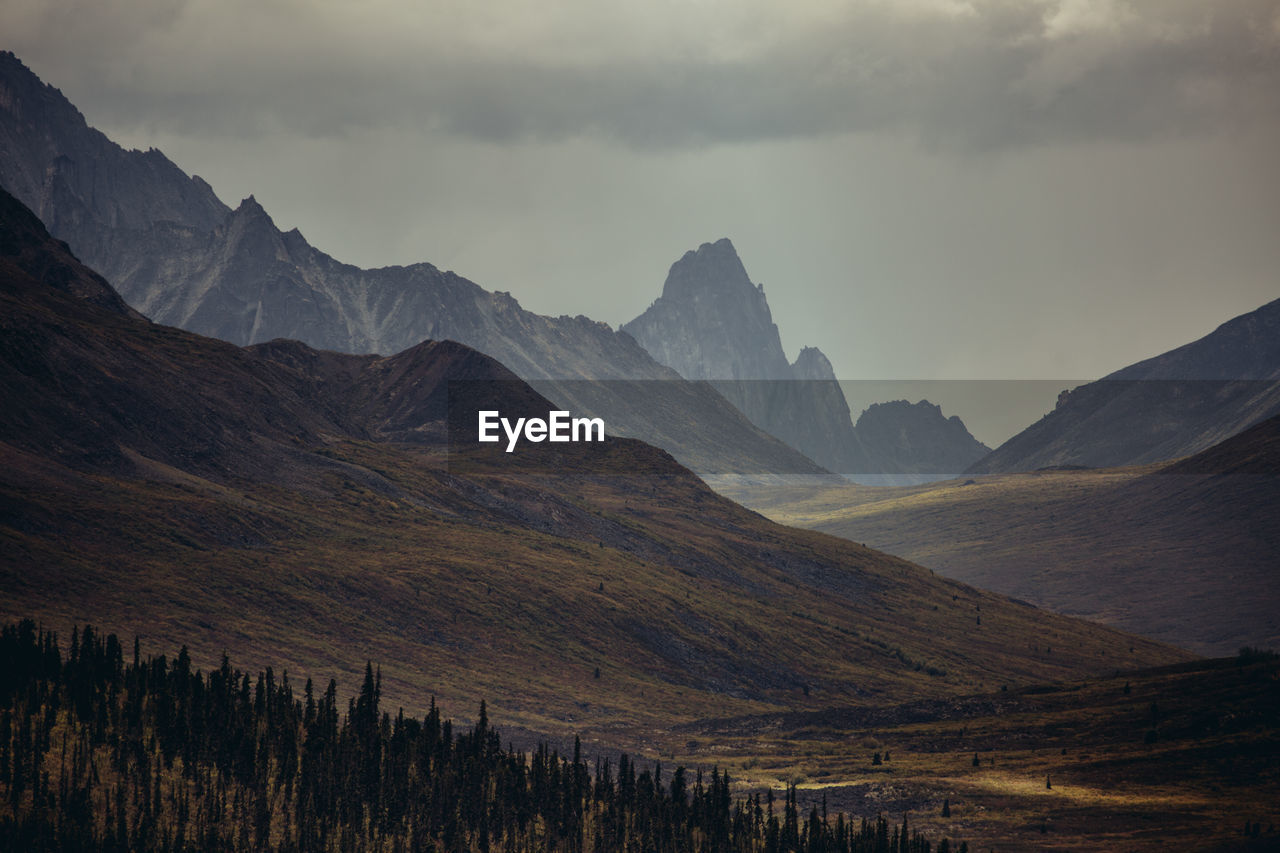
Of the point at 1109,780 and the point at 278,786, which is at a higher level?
the point at 278,786

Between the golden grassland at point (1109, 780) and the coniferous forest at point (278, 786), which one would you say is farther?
the golden grassland at point (1109, 780)

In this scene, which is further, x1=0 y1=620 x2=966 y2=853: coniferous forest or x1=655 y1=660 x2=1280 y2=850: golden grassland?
x1=655 y1=660 x2=1280 y2=850: golden grassland

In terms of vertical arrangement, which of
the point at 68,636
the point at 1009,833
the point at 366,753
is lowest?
the point at 1009,833

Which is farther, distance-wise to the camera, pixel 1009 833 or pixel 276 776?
pixel 1009 833

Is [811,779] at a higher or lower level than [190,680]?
lower

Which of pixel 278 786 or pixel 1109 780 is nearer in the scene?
pixel 278 786

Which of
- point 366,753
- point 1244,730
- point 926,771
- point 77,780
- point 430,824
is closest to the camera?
point 77,780

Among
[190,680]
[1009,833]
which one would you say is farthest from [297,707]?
[1009,833]

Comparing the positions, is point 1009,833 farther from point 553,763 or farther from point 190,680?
point 190,680
